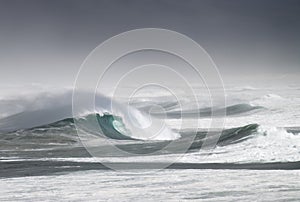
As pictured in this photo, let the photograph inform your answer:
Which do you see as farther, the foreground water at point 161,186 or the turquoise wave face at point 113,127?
the turquoise wave face at point 113,127

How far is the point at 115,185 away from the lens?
69.2ft

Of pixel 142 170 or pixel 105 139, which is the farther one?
pixel 105 139

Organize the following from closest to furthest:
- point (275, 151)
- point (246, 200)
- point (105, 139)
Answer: point (246, 200), point (275, 151), point (105, 139)

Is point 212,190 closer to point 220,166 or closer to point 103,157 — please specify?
point 220,166

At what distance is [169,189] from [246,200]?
11.0ft

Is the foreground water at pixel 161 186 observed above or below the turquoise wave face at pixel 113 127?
below

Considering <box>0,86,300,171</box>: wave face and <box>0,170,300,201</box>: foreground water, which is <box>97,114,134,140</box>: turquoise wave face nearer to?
<box>0,86,300,171</box>: wave face

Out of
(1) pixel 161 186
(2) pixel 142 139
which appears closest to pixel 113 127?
(2) pixel 142 139

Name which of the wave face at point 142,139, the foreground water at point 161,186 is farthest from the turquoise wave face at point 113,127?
the foreground water at point 161,186

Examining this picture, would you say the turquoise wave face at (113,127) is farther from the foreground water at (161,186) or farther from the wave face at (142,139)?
the foreground water at (161,186)

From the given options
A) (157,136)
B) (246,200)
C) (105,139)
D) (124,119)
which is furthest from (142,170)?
(124,119)

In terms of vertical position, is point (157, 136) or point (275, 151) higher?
point (157, 136)

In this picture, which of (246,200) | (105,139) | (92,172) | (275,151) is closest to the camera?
(246,200)

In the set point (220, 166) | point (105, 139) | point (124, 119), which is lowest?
point (220, 166)
